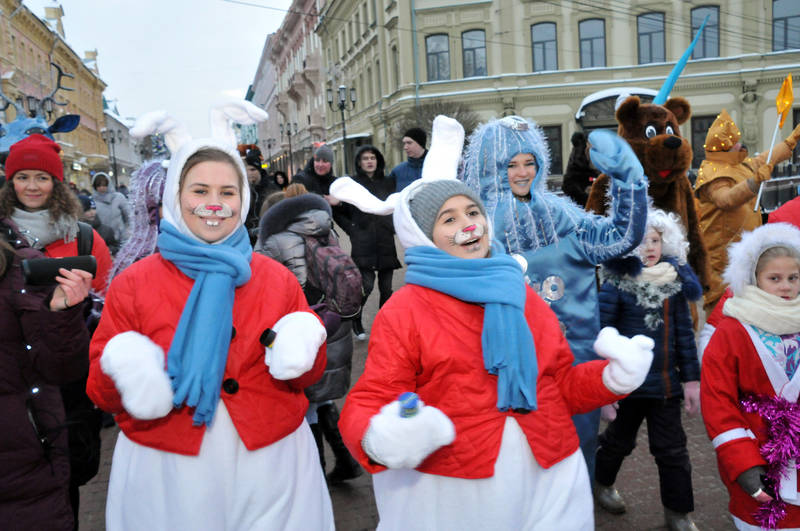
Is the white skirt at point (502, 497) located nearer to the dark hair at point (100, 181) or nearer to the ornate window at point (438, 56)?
the dark hair at point (100, 181)

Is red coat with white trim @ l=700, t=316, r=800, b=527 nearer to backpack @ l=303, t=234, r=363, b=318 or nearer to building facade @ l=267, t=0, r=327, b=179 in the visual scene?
backpack @ l=303, t=234, r=363, b=318

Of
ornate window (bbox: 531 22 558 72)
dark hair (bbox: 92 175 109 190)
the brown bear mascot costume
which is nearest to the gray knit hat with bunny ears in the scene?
the brown bear mascot costume

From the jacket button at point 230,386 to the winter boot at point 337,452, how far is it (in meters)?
2.03

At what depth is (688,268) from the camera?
11.7ft

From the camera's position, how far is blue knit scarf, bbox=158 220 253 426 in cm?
208

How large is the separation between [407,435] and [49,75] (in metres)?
54.5

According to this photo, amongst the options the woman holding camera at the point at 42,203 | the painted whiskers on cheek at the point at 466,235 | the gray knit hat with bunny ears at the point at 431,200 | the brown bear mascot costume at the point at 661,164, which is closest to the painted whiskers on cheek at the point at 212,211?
the gray knit hat with bunny ears at the point at 431,200

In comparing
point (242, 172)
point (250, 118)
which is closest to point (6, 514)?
point (242, 172)

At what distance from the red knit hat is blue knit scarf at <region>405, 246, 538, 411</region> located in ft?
8.55

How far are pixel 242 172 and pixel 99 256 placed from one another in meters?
2.28

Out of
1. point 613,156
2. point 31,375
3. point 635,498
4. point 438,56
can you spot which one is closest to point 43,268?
point 31,375

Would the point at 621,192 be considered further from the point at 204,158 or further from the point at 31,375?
the point at 31,375

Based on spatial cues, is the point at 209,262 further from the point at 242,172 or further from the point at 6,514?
the point at 6,514

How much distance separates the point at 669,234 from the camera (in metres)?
3.48
